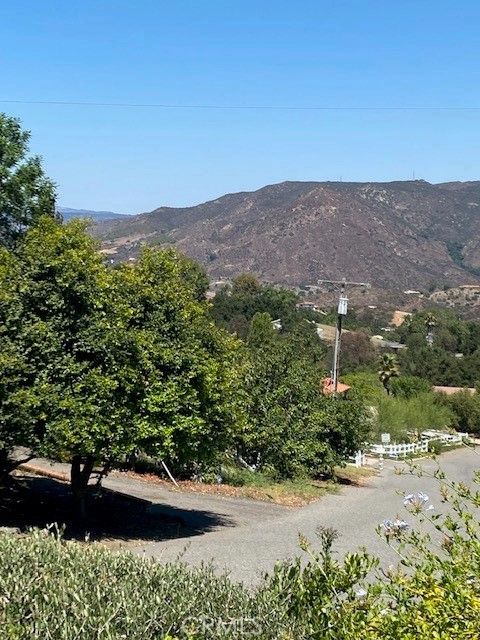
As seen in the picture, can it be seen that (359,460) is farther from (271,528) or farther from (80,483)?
(80,483)

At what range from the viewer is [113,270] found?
13945mm

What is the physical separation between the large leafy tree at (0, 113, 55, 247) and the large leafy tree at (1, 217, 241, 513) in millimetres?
4596

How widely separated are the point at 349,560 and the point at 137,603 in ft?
3.90

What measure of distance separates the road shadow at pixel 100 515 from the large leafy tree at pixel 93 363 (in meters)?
0.69

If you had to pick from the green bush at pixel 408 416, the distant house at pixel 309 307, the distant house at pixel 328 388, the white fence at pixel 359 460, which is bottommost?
the white fence at pixel 359 460

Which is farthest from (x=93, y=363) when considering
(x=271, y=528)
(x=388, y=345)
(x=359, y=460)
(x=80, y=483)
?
(x=388, y=345)

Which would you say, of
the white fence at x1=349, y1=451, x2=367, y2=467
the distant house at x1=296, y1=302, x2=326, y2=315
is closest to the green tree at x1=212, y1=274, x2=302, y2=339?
the distant house at x1=296, y1=302, x2=326, y2=315

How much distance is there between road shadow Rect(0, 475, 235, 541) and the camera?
13258 millimetres

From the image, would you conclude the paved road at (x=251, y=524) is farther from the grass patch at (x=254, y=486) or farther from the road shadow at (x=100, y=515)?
the grass patch at (x=254, y=486)

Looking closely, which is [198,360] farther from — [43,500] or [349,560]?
[349,560]

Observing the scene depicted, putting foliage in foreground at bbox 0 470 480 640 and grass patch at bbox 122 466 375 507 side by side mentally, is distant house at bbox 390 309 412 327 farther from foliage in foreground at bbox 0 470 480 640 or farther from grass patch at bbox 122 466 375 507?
foliage in foreground at bbox 0 470 480 640

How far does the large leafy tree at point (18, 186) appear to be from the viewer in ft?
58.3

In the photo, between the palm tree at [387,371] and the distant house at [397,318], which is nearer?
the palm tree at [387,371]

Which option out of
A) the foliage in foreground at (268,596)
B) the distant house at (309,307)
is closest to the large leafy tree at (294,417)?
the foliage in foreground at (268,596)
